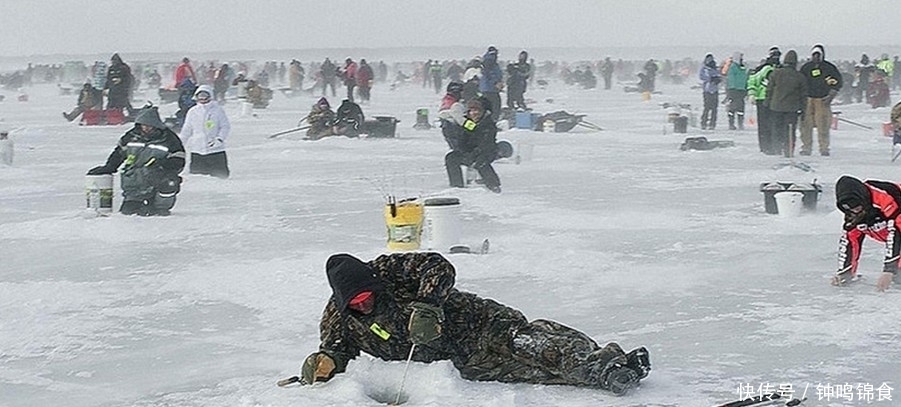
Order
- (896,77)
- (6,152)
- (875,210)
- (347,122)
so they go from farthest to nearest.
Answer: (896,77)
(347,122)
(6,152)
(875,210)

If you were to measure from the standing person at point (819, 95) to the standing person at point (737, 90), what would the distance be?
13.3 ft

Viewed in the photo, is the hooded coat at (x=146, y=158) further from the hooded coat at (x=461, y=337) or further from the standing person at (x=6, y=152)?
the standing person at (x=6, y=152)

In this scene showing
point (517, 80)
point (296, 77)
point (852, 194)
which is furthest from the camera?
point (296, 77)

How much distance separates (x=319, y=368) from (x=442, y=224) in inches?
146

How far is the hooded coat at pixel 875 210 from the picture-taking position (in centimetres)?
664

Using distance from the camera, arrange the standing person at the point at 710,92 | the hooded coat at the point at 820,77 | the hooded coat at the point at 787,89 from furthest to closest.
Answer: the standing person at the point at 710,92 → the hooded coat at the point at 820,77 → the hooded coat at the point at 787,89

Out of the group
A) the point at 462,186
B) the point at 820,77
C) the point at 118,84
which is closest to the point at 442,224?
the point at 462,186

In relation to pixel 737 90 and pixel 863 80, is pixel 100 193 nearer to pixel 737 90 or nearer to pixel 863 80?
pixel 737 90

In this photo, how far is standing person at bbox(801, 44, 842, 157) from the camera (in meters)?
15.2

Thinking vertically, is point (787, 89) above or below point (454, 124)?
above

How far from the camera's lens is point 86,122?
76.9 feet

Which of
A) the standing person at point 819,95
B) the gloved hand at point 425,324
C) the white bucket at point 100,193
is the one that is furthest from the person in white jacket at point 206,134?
the gloved hand at point 425,324

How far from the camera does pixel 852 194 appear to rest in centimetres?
660

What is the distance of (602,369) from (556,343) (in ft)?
0.72
